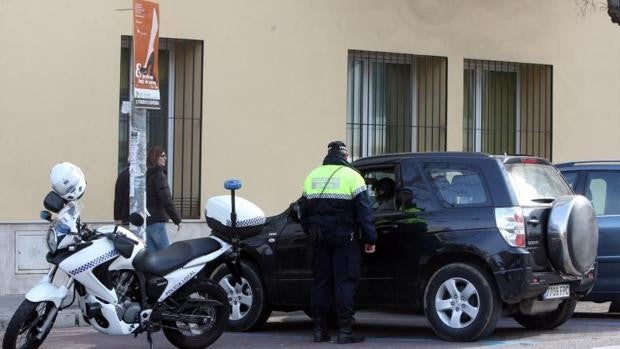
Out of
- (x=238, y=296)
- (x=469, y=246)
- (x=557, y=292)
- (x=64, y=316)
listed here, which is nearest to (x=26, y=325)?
(x=238, y=296)

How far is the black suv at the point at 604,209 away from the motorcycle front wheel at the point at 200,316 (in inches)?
175

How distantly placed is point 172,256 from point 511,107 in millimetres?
9594

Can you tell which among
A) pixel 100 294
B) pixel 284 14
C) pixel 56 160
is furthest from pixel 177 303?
pixel 284 14

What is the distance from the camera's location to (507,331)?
35.6 ft

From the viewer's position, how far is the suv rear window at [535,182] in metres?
9.98

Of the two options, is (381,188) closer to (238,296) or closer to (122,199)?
(238,296)

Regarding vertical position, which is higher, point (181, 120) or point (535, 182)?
point (181, 120)

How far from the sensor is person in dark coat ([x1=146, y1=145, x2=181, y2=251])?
41.8ft

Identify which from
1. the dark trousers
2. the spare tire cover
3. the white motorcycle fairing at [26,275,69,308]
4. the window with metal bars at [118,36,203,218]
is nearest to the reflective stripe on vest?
the dark trousers

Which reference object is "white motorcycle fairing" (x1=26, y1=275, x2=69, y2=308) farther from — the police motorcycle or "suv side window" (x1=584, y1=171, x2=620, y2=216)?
"suv side window" (x1=584, y1=171, x2=620, y2=216)

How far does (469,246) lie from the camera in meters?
9.77

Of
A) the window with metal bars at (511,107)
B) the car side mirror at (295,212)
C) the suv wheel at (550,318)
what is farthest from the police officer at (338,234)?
the window with metal bars at (511,107)

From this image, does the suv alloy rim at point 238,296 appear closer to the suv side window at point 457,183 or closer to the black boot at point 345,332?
the black boot at point 345,332

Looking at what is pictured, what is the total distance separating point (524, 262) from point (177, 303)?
3.04m
